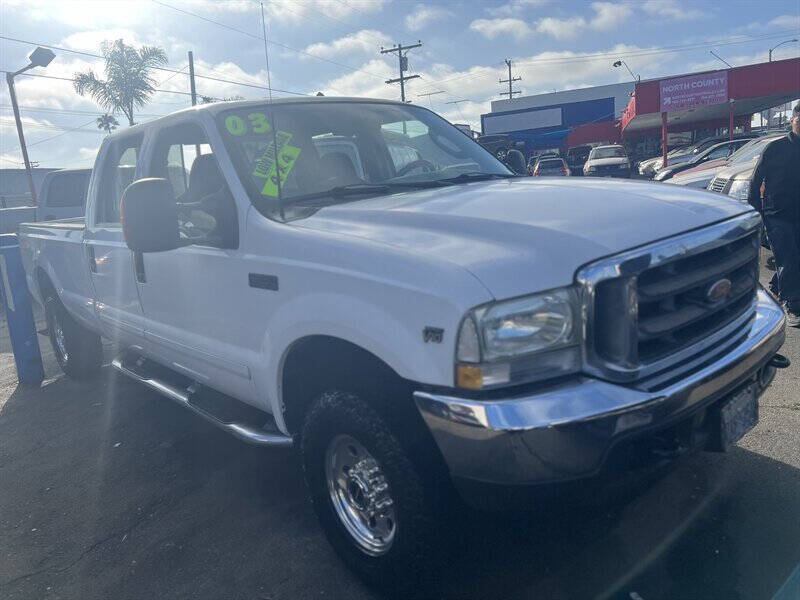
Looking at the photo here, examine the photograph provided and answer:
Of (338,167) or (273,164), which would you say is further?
(338,167)

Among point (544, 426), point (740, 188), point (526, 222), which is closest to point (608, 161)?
point (740, 188)

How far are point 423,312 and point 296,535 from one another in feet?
5.34

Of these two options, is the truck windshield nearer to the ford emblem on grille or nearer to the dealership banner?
the ford emblem on grille

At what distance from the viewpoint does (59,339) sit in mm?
6266

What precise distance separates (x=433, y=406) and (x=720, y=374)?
1.04 metres

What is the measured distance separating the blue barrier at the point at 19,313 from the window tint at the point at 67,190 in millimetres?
3822

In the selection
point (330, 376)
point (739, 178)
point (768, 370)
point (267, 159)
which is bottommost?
point (768, 370)

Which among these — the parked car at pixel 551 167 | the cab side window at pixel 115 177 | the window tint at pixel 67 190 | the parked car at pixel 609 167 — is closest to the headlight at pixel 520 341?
the cab side window at pixel 115 177

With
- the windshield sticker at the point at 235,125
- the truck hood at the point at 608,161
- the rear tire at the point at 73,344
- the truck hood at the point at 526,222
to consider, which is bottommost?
the rear tire at the point at 73,344

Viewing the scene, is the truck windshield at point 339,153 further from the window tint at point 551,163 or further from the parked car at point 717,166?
the window tint at point 551,163

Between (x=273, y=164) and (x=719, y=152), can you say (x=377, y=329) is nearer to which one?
(x=273, y=164)

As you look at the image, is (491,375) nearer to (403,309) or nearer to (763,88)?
(403,309)

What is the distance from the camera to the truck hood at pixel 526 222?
2100 millimetres

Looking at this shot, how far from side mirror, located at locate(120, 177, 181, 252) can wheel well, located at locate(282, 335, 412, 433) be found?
793 millimetres
